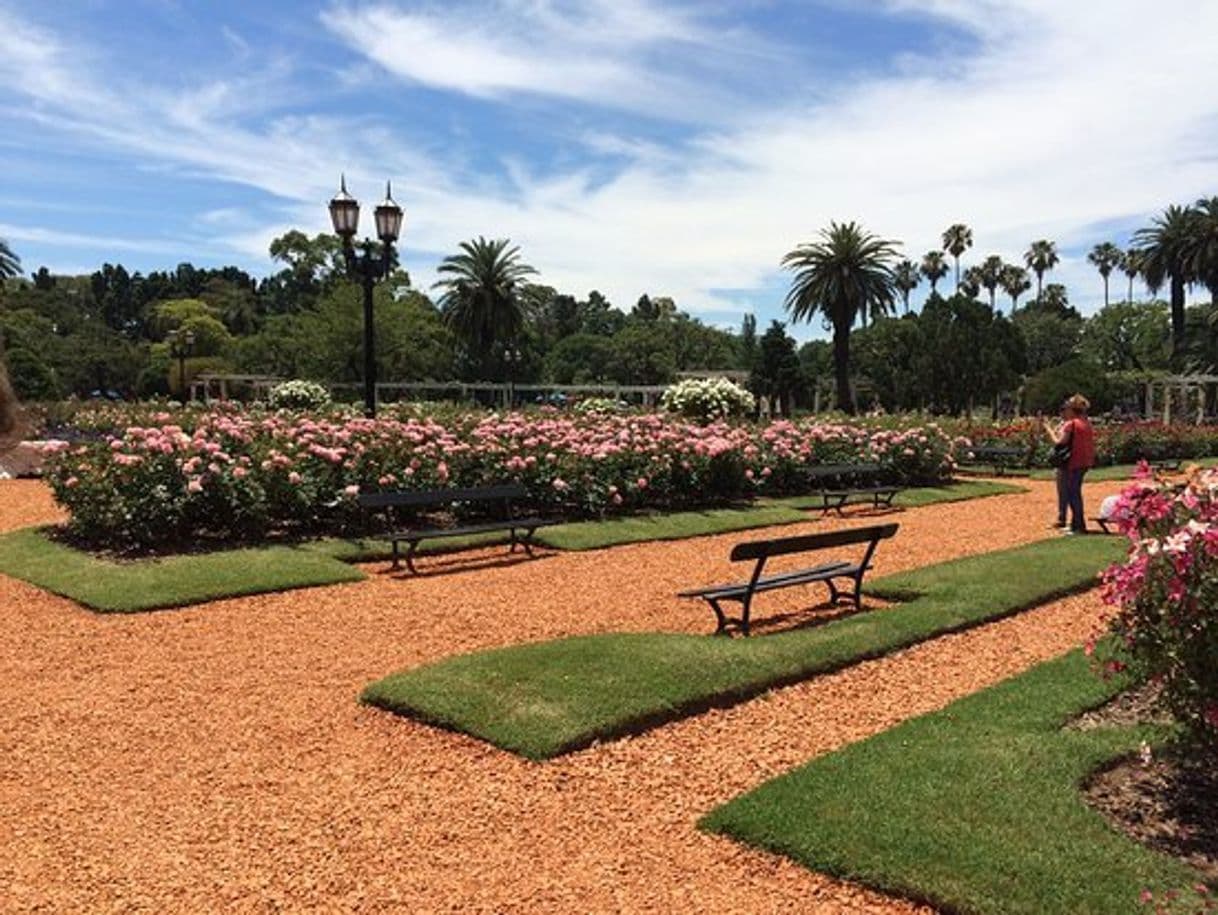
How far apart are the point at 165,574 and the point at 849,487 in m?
12.1

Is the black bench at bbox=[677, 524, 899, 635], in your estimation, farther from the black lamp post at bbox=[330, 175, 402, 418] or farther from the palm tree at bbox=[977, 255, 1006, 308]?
the palm tree at bbox=[977, 255, 1006, 308]

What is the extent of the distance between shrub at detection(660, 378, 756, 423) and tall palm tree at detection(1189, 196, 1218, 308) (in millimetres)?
44481

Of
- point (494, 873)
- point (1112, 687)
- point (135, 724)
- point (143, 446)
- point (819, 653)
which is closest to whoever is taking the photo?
point (494, 873)

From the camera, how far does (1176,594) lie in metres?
3.83

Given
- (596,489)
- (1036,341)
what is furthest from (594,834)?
(1036,341)

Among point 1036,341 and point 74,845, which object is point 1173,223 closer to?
point 1036,341

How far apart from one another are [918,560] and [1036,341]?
8087cm

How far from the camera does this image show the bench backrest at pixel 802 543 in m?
6.81

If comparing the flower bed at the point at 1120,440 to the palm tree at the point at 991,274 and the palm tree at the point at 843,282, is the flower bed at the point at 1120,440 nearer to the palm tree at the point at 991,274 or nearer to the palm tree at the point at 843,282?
the palm tree at the point at 843,282

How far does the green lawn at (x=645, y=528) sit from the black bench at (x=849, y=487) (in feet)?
0.90

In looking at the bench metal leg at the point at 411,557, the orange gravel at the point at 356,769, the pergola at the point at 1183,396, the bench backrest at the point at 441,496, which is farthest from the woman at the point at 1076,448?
the pergola at the point at 1183,396

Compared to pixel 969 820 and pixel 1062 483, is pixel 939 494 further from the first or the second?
pixel 969 820

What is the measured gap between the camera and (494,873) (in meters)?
3.75

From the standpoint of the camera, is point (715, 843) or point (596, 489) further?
point (596, 489)
